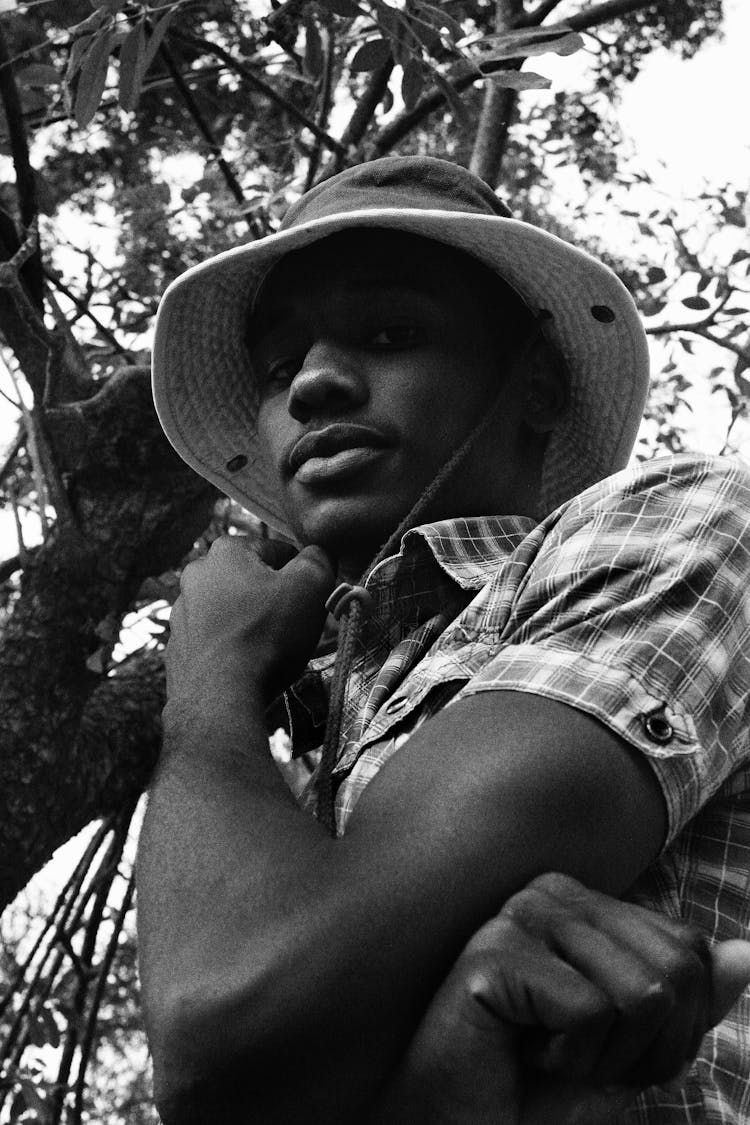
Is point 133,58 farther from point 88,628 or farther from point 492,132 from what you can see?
point 492,132

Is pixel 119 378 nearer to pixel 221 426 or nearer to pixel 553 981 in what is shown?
pixel 221 426

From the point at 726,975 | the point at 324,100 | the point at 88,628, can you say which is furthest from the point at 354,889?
the point at 324,100

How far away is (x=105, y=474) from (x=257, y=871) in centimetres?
194

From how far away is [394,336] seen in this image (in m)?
2.11

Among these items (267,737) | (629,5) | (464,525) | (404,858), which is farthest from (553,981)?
(629,5)

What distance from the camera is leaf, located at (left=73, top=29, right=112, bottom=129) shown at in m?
2.89

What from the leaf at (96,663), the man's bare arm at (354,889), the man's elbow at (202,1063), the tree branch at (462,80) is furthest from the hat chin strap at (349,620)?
the tree branch at (462,80)

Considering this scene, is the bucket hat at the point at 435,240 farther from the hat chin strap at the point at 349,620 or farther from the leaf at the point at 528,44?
the leaf at the point at 528,44

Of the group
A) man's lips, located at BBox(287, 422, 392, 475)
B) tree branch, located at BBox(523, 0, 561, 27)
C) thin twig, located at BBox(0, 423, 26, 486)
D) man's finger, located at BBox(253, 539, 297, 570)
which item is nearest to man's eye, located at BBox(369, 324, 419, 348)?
man's lips, located at BBox(287, 422, 392, 475)

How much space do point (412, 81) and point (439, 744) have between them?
A: 2239 mm

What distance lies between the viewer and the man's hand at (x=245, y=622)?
5.61 ft

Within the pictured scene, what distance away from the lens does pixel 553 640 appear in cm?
147

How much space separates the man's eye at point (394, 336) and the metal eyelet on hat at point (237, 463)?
69cm

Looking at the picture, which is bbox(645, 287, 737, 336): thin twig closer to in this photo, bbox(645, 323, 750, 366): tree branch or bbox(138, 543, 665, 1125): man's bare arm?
bbox(645, 323, 750, 366): tree branch
